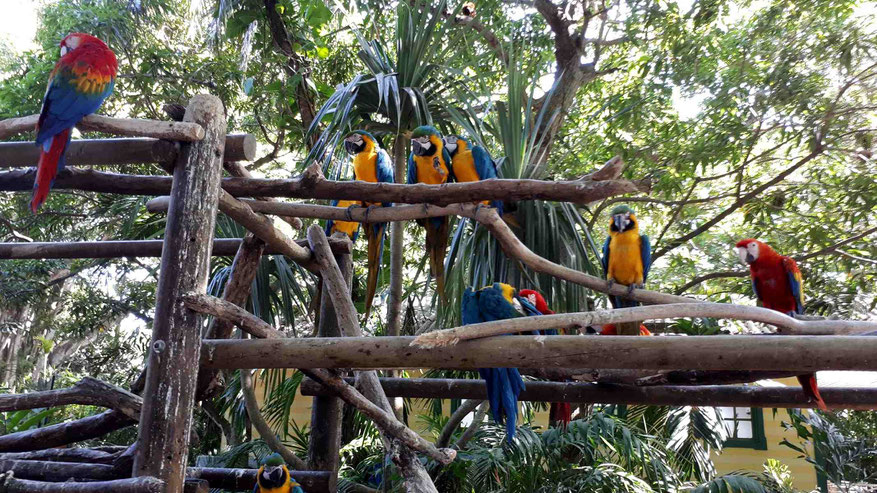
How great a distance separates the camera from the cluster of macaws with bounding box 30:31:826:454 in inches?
87.2

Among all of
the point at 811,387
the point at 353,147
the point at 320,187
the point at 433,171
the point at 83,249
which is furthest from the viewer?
the point at 353,147

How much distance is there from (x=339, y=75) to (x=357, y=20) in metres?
1.47

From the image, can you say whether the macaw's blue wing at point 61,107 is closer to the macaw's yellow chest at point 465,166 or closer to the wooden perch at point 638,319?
the wooden perch at point 638,319

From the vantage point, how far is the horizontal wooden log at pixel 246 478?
9.85 feet

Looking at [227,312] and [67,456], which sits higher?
[227,312]

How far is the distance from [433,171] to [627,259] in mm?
1239

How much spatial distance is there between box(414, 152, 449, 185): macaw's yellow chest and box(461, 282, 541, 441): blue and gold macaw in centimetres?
104

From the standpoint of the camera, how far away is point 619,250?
334 centimetres

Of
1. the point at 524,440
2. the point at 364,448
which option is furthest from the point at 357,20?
the point at 524,440

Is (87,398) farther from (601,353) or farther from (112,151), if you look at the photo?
(601,353)

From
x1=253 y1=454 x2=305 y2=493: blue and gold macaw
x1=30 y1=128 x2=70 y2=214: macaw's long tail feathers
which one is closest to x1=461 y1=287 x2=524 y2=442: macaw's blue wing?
x1=253 y1=454 x2=305 y2=493: blue and gold macaw

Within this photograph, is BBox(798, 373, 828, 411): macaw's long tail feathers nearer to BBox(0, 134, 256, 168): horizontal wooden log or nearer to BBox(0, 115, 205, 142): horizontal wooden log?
BBox(0, 134, 256, 168): horizontal wooden log

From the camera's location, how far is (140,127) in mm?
2166

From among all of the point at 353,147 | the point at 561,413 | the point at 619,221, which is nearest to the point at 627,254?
the point at 619,221
